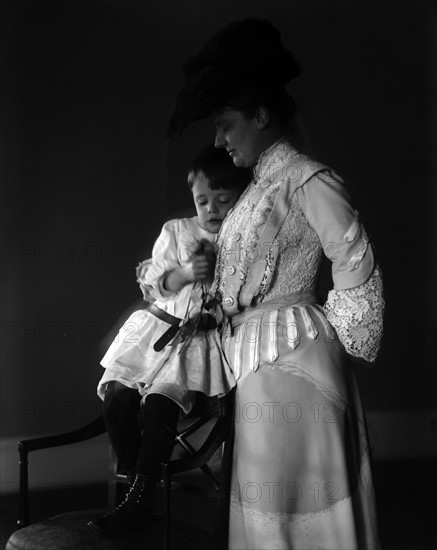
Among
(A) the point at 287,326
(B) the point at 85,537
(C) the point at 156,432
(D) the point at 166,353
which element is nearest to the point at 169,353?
(D) the point at 166,353

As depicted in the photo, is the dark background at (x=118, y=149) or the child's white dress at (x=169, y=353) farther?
the dark background at (x=118, y=149)

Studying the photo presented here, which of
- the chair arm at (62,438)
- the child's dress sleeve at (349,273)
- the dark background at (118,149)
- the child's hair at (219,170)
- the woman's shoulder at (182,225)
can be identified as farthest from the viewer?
the dark background at (118,149)

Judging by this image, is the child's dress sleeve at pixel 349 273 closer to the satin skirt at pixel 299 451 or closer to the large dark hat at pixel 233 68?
the satin skirt at pixel 299 451

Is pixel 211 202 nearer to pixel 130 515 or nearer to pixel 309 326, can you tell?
pixel 309 326

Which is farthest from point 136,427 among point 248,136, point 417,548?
point 417,548

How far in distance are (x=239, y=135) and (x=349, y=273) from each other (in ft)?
1.19

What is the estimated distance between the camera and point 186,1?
6.06ft

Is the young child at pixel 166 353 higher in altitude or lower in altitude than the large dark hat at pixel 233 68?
lower

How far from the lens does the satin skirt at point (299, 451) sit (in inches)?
49.6

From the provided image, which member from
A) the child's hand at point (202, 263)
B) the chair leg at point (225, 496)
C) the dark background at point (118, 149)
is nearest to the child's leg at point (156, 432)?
the chair leg at point (225, 496)

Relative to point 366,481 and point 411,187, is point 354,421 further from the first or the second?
point 411,187

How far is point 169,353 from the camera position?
4.69 ft

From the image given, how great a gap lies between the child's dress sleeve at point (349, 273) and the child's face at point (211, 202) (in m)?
0.33


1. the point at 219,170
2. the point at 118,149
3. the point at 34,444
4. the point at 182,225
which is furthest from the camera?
the point at 118,149
